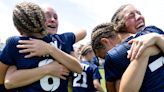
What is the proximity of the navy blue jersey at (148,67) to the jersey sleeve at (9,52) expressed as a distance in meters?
0.84

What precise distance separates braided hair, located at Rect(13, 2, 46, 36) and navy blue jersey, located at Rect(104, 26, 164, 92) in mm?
682

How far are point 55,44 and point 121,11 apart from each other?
2.40 ft

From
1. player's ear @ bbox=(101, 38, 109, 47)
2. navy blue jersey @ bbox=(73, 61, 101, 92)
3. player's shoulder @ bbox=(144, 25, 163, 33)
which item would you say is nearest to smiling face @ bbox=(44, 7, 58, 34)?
player's ear @ bbox=(101, 38, 109, 47)

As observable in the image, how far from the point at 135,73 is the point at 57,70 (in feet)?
2.48

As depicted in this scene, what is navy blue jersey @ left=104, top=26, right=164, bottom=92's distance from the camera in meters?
3.25

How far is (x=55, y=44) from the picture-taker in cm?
372

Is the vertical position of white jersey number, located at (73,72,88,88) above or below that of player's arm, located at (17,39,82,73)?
below

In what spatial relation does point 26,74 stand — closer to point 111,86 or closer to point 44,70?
point 44,70

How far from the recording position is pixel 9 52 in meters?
3.53

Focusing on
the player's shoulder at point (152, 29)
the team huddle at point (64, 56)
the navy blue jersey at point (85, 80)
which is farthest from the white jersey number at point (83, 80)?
the player's shoulder at point (152, 29)

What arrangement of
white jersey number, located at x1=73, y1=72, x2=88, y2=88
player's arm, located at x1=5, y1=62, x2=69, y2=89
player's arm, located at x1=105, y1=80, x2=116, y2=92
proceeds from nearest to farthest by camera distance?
player's arm, located at x1=5, y1=62, x2=69, y2=89, player's arm, located at x1=105, y1=80, x2=116, y2=92, white jersey number, located at x1=73, y1=72, x2=88, y2=88

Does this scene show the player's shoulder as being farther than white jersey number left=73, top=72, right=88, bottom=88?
No

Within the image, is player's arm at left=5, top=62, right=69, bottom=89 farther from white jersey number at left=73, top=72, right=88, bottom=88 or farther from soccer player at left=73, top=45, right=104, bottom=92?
white jersey number at left=73, top=72, right=88, bottom=88

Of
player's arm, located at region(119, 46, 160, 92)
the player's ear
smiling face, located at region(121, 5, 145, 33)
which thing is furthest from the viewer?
the player's ear
